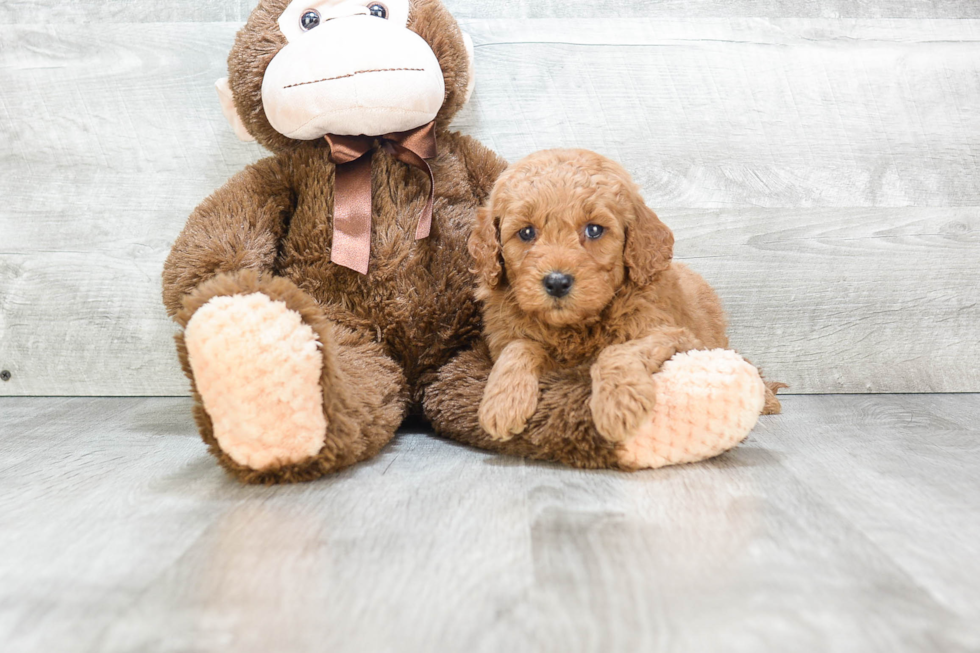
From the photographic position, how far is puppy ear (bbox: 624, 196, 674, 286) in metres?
1.07

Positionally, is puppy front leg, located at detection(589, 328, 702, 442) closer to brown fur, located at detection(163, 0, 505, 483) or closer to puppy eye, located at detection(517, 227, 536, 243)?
puppy eye, located at detection(517, 227, 536, 243)

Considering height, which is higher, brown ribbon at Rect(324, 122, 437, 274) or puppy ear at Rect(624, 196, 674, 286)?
brown ribbon at Rect(324, 122, 437, 274)

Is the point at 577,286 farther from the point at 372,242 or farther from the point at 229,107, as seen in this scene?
the point at 229,107

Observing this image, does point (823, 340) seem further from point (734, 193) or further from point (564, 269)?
point (564, 269)

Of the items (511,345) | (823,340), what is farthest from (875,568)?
(823,340)

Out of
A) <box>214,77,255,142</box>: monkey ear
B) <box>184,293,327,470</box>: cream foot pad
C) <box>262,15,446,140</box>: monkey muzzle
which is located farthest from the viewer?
<box>214,77,255,142</box>: monkey ear

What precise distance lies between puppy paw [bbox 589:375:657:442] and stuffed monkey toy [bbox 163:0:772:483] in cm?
4

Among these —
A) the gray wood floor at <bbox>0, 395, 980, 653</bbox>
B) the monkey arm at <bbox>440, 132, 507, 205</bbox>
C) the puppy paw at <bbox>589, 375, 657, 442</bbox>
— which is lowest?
the gray wood floor at <bbox>0, 395, 980, 653</bbox>

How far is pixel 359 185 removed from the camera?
4.11 ft

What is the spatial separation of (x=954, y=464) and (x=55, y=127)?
1693mm

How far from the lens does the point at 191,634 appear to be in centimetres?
62

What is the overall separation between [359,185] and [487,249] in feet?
0.94

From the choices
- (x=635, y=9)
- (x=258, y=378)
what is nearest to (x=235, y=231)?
(x=258, y=378)

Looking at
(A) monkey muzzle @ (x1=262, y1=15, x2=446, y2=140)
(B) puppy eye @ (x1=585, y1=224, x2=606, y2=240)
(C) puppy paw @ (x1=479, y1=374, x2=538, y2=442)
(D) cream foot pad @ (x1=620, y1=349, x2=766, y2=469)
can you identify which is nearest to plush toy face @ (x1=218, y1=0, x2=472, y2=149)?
(A) monkey muzzle @ (x1=262, y1=15, x2=446, y2=140)
